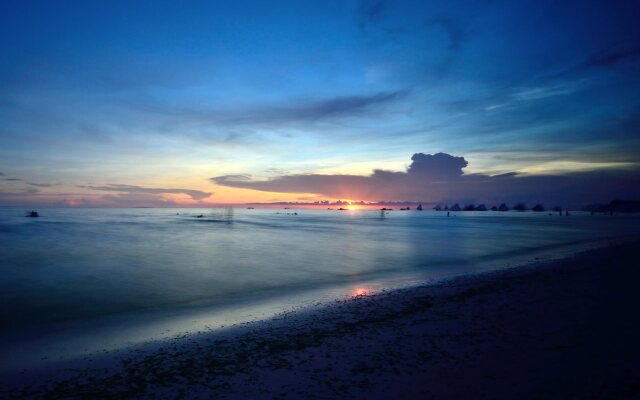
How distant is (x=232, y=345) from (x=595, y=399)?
756 cm

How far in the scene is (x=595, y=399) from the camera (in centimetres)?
591

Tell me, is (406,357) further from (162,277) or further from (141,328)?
(162,277)

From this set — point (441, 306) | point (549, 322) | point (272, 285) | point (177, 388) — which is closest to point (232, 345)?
point (177, 388)

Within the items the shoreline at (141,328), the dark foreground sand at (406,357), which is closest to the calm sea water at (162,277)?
the shoreline at (141,328)

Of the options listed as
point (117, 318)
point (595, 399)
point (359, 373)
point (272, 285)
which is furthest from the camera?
point (272, 285)

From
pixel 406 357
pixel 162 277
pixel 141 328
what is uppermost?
pixel 406 357

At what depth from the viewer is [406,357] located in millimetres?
7875

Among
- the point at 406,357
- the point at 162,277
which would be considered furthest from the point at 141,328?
the point at 162,277

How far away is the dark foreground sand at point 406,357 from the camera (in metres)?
6.50

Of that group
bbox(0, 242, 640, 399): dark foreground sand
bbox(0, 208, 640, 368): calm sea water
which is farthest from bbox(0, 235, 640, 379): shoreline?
bbox(0, 242, 640, 399): dark foreground sand

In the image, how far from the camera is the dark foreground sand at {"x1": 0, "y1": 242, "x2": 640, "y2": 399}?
6504mm

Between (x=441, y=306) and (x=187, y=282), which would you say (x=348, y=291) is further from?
(x=187, y=282)

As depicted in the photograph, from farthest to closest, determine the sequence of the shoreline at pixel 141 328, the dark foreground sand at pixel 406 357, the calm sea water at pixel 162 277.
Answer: the calm sea water at pixel 162 277 → the shoreline at pixel 141 328 → the dark foreground sand at pixel 406 357

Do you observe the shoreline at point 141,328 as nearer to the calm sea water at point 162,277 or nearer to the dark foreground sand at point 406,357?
the calm sea water at point 162,277
